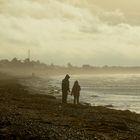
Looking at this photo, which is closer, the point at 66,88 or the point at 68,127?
the point at 68,127

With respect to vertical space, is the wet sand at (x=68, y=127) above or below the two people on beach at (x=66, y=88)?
below

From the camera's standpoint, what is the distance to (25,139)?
17219 mm

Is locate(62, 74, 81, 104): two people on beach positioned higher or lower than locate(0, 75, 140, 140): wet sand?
higher

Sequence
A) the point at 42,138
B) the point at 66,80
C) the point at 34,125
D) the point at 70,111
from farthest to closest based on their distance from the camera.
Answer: the point at 66,80 → the point at 70,111 → the point at 34,125 → the point at 42,138

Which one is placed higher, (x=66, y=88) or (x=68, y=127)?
(x=66, y=88)

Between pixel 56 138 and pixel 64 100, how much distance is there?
19267 mm

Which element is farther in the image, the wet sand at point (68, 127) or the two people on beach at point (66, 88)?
the two people on beach at point (66, 88)

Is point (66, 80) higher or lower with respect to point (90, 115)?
higher

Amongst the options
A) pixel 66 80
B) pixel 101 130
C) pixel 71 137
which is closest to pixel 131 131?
pixel 101 130

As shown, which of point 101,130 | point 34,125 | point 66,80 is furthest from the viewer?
point 66,80

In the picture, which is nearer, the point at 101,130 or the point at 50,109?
the point at 101,130

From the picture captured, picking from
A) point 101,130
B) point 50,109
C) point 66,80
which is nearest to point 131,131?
point 101,130

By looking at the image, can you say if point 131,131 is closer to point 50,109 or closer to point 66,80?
point 50,109

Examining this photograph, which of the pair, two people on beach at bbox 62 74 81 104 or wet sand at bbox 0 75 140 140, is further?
two people on beach at bbox 62 74 81 104
